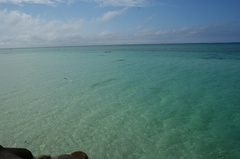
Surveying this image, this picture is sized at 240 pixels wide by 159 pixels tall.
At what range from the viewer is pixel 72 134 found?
7.70 meters

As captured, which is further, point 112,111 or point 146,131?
point 112,111

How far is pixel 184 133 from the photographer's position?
295 inches

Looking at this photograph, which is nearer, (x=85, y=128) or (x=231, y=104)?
(x=85, y=128)

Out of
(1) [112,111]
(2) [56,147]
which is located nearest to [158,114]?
(1) [112,111]

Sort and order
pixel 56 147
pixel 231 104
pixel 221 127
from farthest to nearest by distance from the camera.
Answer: pixel 231 104
pixel 221 127
pixel 56 147

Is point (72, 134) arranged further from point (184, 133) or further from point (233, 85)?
point (233, 85)

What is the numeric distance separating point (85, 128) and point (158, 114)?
398 centimetres

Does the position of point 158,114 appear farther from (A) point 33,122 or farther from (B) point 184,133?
(A) point 33,122

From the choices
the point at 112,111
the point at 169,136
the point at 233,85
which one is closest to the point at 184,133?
the point at 169,136

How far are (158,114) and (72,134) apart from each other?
462 centimetres

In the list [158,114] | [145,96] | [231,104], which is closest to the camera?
[158,114]

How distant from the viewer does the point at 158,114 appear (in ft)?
31.2

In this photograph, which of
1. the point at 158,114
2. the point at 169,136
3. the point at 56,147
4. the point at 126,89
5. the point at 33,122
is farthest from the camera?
the point at 126,89

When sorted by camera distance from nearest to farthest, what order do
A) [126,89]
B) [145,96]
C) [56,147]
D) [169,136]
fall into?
[56,147]
[169,136]
[145,96]
[126,89]
